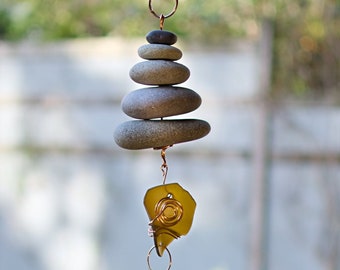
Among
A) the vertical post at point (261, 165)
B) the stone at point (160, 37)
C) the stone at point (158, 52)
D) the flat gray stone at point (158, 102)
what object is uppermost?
the vertical post at point (261, 165)

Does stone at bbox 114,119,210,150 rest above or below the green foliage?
below

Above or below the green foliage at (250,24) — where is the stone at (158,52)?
below

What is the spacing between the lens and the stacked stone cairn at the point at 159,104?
2.10 ft

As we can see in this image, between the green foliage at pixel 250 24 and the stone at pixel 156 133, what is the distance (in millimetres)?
1063

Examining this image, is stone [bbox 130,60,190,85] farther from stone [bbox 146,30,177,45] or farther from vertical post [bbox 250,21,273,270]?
vertical post [bbox 250,21,273,270]

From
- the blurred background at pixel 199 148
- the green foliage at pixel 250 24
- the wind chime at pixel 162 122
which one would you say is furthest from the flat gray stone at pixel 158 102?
the green foliage at pixel 250 24

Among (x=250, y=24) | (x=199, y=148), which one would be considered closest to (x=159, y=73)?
(x=199, y=148)

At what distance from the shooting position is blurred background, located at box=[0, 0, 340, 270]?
1658 mm

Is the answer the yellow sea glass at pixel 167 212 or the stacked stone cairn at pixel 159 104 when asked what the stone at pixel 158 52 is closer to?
the stacked stone cairn at pixel 159 104

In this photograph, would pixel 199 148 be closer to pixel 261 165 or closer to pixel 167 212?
pixel 261 165

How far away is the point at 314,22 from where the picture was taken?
1687 mm

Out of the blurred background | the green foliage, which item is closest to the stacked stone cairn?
the blurred background

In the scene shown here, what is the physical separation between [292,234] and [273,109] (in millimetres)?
368

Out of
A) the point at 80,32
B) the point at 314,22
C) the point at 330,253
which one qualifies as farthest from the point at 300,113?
the point at 80,32
